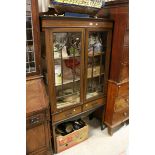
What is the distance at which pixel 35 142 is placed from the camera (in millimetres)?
1582

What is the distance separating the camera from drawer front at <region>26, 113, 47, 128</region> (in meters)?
1.44

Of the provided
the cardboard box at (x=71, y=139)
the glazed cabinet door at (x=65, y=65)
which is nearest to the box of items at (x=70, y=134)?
the cardboard box at (x=71, y=139)

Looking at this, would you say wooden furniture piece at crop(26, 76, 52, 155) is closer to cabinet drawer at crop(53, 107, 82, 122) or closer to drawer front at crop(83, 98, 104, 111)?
cabinet drawer at crop(53, 107, 82, 122)

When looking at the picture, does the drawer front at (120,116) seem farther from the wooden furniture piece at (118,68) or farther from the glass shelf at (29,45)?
the glass shelf at (29,45)

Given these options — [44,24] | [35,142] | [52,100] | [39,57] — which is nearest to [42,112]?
[52,100]

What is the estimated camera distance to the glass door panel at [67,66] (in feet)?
5.29

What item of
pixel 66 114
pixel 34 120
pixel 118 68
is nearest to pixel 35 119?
pixel 34 120

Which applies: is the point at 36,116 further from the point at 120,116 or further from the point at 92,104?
the point at 120,116

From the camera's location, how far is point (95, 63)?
1959 mm

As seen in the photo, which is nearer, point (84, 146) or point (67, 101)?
point (67, 101)

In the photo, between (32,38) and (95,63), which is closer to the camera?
(32,38)

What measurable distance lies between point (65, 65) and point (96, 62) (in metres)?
0.45
